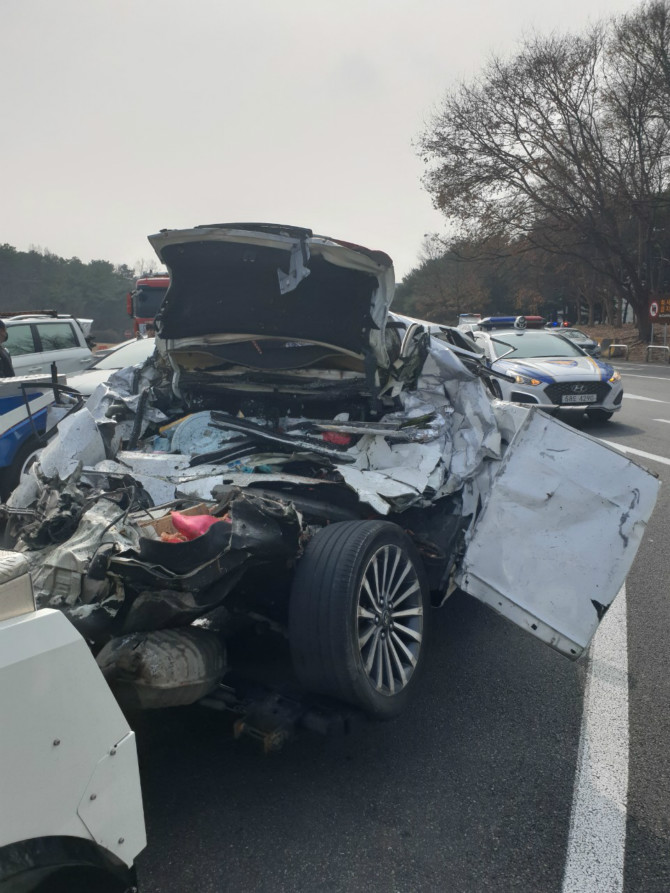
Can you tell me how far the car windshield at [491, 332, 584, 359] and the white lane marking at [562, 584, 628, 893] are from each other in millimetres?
8791

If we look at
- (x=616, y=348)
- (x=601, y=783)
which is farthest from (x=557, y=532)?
(x=616, y=348)

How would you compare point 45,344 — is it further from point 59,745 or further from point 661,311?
point 661,311

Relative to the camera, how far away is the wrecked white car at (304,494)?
2568 mm

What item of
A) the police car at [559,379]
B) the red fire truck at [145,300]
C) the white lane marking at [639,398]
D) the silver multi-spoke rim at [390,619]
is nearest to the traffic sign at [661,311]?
the white lane marking at [639,398]

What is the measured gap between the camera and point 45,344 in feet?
36.3

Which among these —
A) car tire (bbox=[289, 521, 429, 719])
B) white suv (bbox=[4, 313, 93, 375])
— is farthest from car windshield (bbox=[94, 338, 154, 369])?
car tire (bbox=[289, 521, 429, 719])

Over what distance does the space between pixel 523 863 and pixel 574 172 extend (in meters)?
35.4

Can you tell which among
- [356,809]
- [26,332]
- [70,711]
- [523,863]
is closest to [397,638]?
[356,809]

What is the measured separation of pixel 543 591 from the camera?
3.41m

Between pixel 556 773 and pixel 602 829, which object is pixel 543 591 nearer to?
pixel 556 773

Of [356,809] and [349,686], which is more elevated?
[349,686]

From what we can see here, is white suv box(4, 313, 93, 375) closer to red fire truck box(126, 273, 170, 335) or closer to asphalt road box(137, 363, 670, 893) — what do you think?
red fire truck box(126, 273, 170, 335)

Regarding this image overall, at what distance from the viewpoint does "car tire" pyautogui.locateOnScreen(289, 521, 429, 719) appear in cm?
273

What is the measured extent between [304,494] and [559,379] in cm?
852
